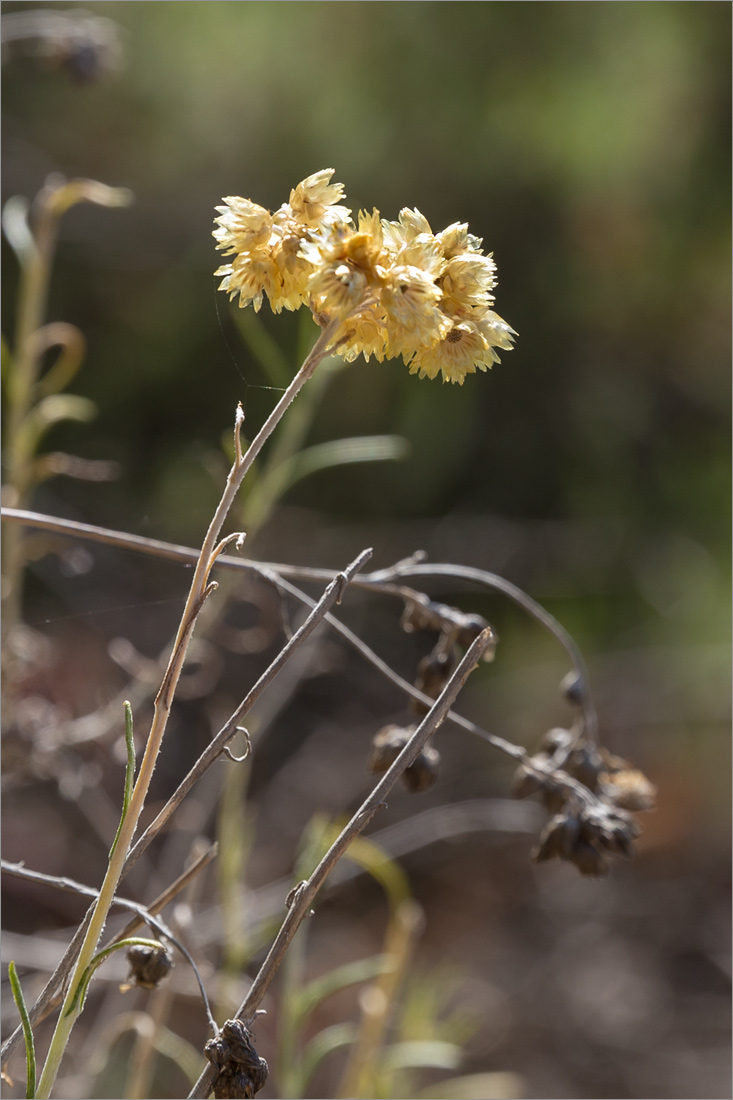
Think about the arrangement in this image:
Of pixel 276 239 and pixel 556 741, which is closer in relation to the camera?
pixel 276 239

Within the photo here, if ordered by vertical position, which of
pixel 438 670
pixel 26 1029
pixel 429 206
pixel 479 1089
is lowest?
pixel 26 1029

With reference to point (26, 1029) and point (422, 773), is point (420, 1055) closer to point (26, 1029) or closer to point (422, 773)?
point (422, 773)

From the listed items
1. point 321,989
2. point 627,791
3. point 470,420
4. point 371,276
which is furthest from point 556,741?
point 470,420

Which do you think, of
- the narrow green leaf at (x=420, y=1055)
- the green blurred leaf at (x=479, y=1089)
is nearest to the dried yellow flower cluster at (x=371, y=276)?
the narrow green leaf at (x=420, y=1055)

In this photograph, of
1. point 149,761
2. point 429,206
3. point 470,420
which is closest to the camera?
point 149,761

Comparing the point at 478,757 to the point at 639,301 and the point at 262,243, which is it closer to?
the point at 639,301

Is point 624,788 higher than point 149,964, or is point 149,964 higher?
point 624,788

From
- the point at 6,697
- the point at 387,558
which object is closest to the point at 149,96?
the point at 387,558
